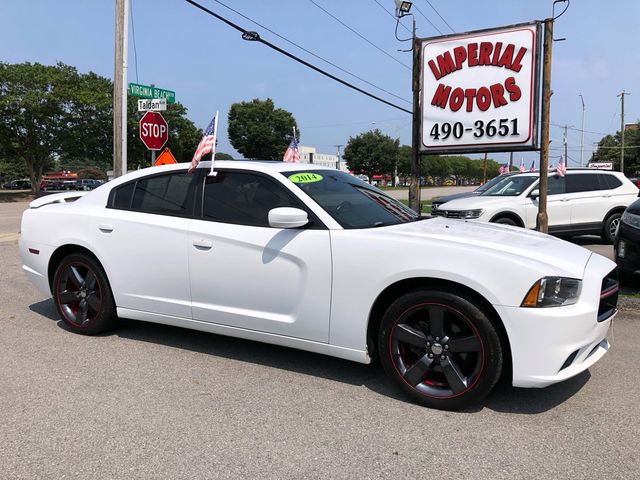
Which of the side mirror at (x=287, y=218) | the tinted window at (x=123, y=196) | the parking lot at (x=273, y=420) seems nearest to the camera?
the parking lot at (x=273, y=420)

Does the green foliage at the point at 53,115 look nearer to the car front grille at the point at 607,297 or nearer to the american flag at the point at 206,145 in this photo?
the american flag at the point at 206,145

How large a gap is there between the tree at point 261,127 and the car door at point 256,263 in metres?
61.8

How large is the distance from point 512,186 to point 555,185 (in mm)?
891

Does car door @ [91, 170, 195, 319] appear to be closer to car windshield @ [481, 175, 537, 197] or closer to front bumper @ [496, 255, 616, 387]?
front bumper @ [496, 255, 616, 387]

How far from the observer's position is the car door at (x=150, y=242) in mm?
4289

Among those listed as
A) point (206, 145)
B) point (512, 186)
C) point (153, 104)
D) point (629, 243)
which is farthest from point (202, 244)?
point (153, 104)

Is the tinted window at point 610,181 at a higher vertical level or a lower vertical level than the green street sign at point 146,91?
lower

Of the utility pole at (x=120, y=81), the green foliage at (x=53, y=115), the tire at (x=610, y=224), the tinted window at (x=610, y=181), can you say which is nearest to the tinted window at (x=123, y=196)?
the utility pole at (x=120, y=81)

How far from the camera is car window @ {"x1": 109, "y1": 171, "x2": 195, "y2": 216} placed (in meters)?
4.44

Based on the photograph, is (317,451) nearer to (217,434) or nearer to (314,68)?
(217,434)

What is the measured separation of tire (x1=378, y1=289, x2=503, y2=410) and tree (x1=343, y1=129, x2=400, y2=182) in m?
64.0

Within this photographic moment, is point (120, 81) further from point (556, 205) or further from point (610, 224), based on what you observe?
Result: point (610, 224)

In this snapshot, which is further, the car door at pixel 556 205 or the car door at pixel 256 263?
the car door at pixel 556 205

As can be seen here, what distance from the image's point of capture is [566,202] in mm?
10984
